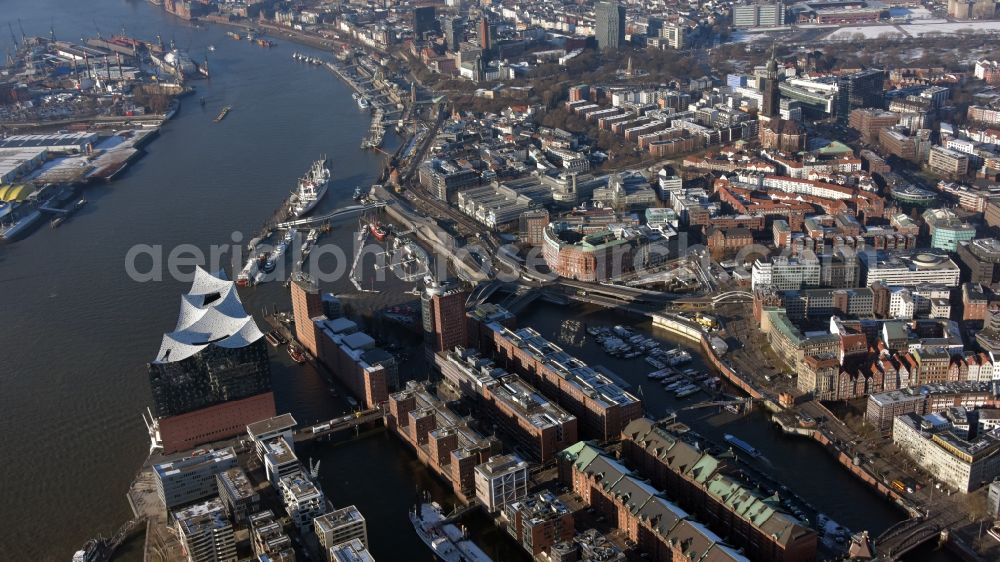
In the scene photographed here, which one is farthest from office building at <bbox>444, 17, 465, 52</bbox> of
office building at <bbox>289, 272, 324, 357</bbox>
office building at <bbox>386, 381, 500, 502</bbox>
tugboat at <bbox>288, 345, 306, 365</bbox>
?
office building at <bbox>386, 381, 500, 502</bbox>

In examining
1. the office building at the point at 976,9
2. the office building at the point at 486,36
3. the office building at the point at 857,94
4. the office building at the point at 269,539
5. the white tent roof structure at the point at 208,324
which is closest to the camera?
the office building at the point at 269,539

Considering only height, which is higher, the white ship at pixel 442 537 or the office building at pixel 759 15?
the office building at pixel 759 15

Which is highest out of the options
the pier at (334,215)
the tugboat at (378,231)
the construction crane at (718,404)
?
the pier at (334,215)

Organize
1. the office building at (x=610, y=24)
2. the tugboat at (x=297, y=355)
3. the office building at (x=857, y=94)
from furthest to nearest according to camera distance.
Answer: the office building at (x=610, y=24)
the office building at (x=857, y=94)
the tugboat at (x=297, y=355)

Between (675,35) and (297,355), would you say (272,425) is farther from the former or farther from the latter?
(675,35)

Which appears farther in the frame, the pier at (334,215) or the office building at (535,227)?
the pier at (334,215)

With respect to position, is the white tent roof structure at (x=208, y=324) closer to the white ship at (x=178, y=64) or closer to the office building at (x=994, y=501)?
the office building at (x=994, y=501)

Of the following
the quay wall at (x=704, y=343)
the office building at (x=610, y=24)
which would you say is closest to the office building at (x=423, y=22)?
the office building at (x=610, y=24)

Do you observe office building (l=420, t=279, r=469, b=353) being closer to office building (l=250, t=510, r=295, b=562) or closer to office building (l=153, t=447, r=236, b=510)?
office building (l=153, t=447, r=236, b=510)
